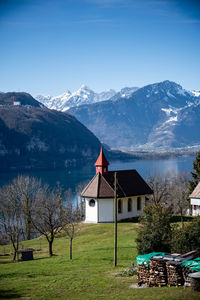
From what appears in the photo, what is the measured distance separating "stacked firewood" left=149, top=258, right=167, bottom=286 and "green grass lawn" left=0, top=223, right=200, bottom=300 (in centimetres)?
66

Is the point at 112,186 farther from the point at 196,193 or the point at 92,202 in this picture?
the point at 196,193

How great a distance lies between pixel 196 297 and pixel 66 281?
7.85 metres

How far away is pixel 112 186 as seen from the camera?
49281 mm

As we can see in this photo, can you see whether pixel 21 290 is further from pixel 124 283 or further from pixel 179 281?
pixel 179 281

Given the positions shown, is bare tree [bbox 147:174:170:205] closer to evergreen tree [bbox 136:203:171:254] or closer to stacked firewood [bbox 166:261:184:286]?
evergreen tree [bbox 136:203:171:254]

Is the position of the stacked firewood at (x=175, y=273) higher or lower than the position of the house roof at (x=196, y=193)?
lower

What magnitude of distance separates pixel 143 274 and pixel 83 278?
12.9ft

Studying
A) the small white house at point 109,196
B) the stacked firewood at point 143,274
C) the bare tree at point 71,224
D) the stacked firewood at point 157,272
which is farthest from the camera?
the small white house at point 109,196

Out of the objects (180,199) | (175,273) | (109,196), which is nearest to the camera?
(175,273)

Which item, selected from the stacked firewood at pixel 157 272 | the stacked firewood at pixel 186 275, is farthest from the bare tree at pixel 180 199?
→ the stacked firewood at pixel 186 275

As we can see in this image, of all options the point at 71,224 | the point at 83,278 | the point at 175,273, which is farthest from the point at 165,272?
the point at 71,224

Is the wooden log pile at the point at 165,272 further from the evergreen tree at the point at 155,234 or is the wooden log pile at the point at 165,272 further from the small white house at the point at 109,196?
the small white house at the point at 109,196

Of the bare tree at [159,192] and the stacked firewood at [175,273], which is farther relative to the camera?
the bare tree at [159,192]

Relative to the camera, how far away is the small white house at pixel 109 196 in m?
48.3
